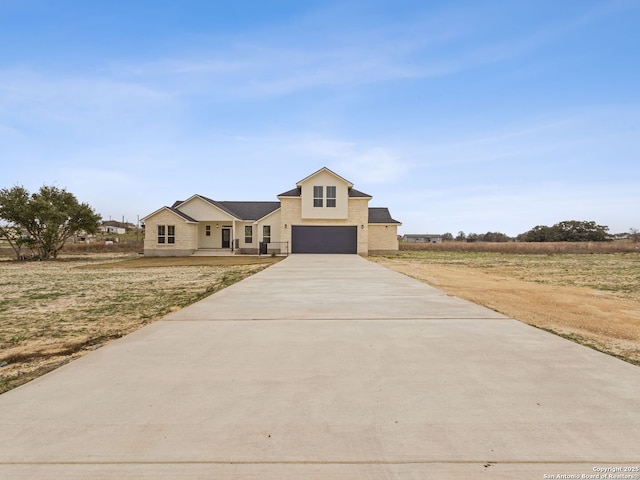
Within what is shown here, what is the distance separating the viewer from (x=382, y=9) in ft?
52.9

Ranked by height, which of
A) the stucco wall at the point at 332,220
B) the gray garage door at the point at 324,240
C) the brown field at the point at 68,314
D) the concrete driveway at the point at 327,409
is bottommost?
the brown field at the point at 68,314

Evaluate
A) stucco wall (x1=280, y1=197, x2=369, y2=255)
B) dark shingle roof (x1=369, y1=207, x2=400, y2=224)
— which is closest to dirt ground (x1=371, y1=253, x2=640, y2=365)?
stucco wall (x1=280, y1=197, x2=369, y2=255)

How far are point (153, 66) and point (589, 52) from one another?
21.7 metres

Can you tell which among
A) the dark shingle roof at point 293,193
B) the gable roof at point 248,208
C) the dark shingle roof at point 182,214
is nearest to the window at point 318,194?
the dark shingle roof at point 293,193

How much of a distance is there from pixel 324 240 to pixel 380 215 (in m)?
7.18

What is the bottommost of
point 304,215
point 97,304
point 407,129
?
point 97,304

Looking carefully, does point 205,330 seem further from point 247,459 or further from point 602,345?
point 602,345

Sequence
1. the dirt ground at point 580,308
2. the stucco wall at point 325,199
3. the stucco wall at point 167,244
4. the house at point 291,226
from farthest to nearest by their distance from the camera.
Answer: the stucco wall at point 167,244
the house at point 291,226
the stucco wall at point 325,199
the dirt ground at point 580,308

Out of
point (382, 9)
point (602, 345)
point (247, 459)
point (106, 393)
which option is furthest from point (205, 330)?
point (382, 9)

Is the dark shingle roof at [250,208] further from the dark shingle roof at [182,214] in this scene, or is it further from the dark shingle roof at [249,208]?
the dark shingle roof at [182,214]

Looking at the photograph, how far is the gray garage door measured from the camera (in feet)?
96.2

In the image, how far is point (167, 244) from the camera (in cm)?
2983

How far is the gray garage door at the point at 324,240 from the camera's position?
29.3 meters

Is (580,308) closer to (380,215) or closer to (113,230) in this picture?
(380,215)
